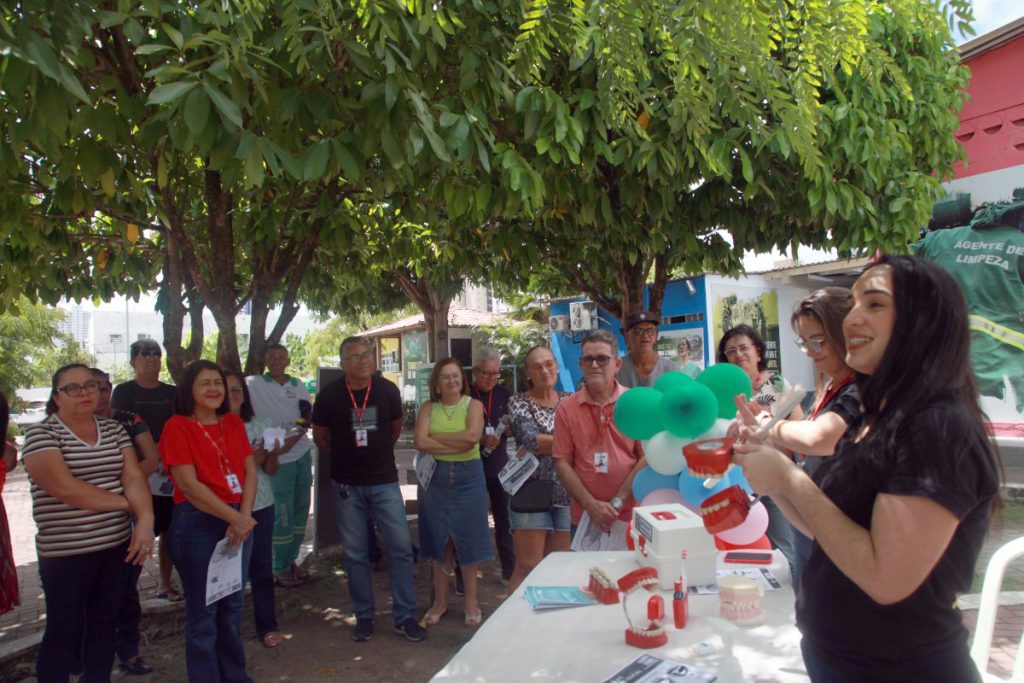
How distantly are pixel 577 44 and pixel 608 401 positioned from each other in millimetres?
1740

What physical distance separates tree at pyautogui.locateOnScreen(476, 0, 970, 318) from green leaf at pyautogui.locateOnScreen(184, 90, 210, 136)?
1486 millimetres

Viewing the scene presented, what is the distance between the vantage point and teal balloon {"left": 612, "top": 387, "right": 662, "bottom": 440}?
2863 mm

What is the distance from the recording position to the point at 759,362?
3.68 meters

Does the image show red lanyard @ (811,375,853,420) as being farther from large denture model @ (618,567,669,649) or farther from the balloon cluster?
large denture model @ (618,567,669,649)

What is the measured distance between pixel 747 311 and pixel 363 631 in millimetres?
8649

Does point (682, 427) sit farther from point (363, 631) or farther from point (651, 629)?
point (363, 631)

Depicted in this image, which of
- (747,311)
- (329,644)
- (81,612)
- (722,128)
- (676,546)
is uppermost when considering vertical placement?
(722,128)

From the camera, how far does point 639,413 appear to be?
288 cm

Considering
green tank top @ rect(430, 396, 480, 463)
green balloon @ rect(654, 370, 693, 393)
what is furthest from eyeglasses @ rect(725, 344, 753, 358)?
green tank top @ rect(430, 396, 480, 463)

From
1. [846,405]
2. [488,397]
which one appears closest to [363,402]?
[488,397]

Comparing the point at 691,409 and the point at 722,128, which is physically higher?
the point at 722,128

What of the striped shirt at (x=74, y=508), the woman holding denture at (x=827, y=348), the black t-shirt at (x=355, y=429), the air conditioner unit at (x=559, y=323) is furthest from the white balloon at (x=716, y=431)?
the air conditioner unit at (x=559, y=323)

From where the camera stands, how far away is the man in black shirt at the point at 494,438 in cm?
478

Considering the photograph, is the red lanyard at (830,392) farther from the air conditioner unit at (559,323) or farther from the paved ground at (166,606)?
the air conditioner unit at (559,323)
